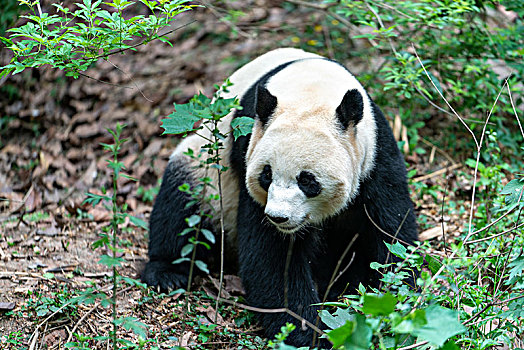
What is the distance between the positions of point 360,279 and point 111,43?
3.01 meters

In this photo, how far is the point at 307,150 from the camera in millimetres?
3881

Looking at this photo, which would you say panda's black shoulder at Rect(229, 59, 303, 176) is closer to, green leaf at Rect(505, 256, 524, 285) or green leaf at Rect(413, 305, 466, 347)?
green leaf at Rect(505, 256, 524, 285)

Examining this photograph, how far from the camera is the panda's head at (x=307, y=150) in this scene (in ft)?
12.8


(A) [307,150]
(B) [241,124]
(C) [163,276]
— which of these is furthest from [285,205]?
(C) [163,276]

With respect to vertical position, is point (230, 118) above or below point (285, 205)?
below

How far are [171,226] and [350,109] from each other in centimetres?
233

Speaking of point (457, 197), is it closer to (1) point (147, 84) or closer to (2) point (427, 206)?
(2) point (427, 206)

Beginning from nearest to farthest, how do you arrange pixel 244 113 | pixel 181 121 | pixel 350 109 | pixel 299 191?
1. pixel 181 121
2. pixel 299 191
3. pixel 350 109
4. pixel 244 113

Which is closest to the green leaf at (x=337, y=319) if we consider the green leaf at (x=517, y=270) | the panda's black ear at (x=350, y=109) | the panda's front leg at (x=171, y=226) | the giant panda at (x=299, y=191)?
the giant panda at (x=299, y=191)

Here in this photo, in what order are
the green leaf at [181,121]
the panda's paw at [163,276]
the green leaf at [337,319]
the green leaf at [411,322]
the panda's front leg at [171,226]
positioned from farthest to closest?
1. the panda's front leg at [171,226]
2. the panda's paw at [163,276]
3. the green leaf at [181,121]
4. the green leaf at [337,319]
5. the green leaf at [411,322]

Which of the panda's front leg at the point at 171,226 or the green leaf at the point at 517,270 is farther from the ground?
the green leaf at the point at 517,270

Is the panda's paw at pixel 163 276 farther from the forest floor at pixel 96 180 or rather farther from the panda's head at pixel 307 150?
the panda's head at pixel 307 150

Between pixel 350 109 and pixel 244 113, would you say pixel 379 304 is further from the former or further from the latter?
pixel 244 113

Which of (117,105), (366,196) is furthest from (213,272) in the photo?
(117,105)
